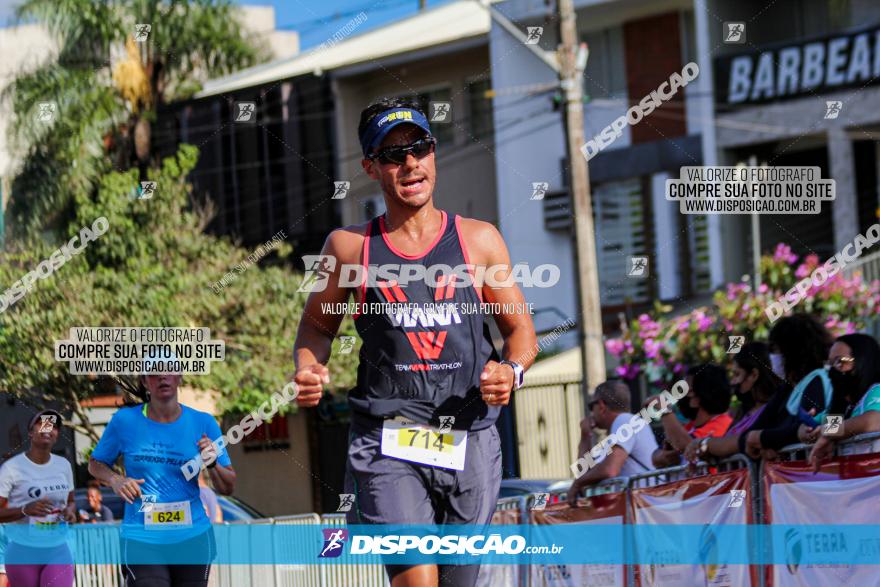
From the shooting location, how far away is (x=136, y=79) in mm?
22906

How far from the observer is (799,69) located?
2133 cm

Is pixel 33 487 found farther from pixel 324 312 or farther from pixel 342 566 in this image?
pixel 324 312

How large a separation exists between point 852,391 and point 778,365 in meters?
0.98

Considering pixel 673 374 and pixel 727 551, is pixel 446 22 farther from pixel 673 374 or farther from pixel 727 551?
pixel 727 551

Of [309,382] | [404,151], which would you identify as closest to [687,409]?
[404,151]

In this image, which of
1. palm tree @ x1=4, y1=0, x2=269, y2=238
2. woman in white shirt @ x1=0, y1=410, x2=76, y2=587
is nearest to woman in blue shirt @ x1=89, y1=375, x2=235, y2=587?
woman in white shirt @ x1=0, y1=410, x2=76, y2=587

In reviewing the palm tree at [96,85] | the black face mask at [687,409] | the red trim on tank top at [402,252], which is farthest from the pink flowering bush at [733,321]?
the red trim on tank top at [402,252]

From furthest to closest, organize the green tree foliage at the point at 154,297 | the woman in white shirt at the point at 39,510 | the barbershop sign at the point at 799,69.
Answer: the barbershop sign at the point at 799,69 → the green tree foliage at the point at 154,297 → the woman in white shirt at the point at 39,510

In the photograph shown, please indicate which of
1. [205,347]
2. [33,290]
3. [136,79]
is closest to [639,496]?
[205,347]

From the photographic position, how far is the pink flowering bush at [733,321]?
14656mm

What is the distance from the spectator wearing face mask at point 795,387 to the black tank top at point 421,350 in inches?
111

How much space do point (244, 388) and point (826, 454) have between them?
38.4 feet

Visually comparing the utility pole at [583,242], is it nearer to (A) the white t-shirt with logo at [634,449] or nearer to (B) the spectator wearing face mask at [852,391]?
(A) the white t-shirt with logo at [634,449]

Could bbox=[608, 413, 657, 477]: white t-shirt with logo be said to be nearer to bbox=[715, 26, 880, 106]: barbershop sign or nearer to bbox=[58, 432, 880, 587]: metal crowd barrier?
bbox=[58, 432, 880, 587]: metal crowd barrier
